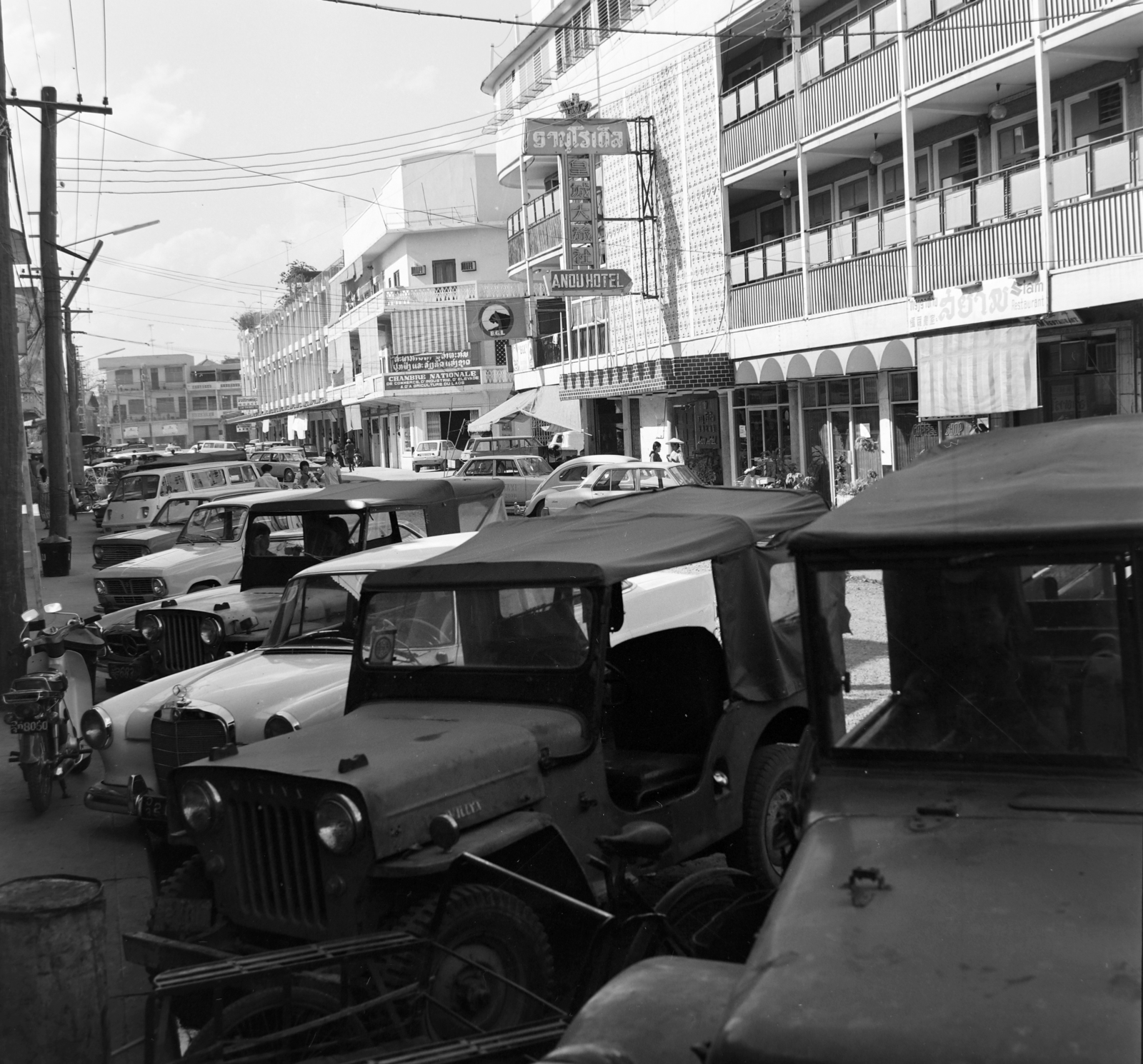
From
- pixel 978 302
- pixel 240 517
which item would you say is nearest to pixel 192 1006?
pixel 240 517

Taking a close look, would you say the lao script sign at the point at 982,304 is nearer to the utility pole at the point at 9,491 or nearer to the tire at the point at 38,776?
the utility pole at the point at 9,491

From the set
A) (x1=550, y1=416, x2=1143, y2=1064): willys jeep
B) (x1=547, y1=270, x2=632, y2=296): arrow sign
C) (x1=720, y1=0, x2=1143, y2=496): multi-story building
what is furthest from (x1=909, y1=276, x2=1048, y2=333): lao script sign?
(x1=550, y1=416, x2=1143, y2=1064): willys jeep

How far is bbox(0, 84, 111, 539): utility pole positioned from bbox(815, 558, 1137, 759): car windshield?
2278cm

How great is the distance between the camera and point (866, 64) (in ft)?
76.2

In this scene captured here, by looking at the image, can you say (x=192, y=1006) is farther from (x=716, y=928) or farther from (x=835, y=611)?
(x=835, y=611)

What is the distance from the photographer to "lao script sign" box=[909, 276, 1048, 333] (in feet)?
64.1

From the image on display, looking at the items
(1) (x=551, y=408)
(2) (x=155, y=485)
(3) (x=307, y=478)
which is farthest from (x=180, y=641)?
(1) (x=551, y=408)

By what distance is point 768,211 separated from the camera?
98.3 feet

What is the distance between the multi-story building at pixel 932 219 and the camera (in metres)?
18.9

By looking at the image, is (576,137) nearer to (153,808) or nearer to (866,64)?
(866,64)

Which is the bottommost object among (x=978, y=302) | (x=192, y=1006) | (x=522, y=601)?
(x=192, y=1006)

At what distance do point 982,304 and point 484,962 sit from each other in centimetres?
1833

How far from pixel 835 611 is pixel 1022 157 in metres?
20.0

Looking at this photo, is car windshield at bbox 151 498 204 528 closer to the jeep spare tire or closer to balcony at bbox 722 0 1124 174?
balcony at bbox 722 0 1124 174
